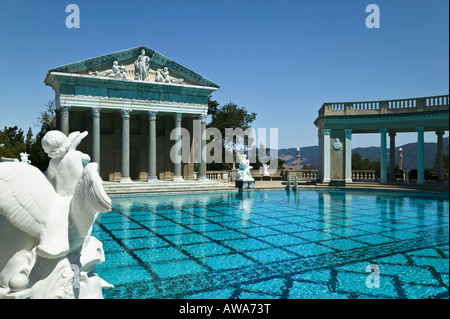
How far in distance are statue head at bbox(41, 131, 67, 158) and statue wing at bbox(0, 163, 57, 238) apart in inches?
12.5

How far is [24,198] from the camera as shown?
279 cm

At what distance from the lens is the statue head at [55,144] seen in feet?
10.4

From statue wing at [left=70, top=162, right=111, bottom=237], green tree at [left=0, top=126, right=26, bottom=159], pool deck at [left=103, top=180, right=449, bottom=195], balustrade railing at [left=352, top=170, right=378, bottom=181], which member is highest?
green tree at [left=0, top=126, right=26, bottom=159]

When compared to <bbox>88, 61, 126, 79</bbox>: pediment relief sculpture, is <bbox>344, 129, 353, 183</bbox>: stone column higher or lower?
lower

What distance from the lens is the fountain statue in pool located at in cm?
269

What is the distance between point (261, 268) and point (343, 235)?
380 cm

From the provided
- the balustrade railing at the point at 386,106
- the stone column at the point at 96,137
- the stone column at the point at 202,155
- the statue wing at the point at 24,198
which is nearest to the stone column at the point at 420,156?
the balustrade railing at the point at 386,106

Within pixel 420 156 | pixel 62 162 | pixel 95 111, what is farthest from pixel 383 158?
pixel 62 162

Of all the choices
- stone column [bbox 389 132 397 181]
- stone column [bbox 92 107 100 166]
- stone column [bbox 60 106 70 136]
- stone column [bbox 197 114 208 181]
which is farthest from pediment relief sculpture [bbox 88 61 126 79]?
stone column [bbox 389 132 397 181]

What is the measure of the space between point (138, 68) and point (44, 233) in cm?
2315

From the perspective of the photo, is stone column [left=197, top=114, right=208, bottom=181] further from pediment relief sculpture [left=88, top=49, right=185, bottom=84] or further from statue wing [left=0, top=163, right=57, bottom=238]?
statue wing [left=0, top=163, right=57, bottom=238]
